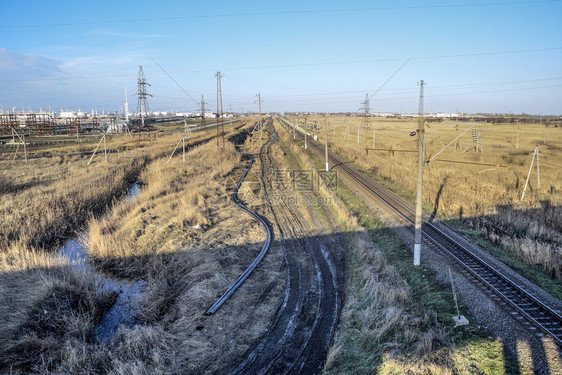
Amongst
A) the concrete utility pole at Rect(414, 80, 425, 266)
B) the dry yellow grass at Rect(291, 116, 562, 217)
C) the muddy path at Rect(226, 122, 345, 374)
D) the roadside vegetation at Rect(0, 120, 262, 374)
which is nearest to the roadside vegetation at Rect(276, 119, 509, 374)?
the muddy path at Rect(226, 122, 345, 374)

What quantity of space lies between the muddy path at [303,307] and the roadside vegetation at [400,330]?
16.8 inches

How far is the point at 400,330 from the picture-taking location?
7.89 m

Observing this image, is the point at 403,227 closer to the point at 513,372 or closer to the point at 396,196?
the point at 396,196

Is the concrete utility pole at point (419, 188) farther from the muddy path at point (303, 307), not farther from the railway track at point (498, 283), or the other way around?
the muddy path at point (303, 307)

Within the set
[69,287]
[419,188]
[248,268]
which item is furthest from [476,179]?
[69,287]

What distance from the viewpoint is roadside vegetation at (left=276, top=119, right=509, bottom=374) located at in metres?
6.66

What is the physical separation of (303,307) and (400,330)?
9.26 ft

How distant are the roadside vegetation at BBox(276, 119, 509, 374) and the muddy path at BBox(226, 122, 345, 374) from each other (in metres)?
0.43

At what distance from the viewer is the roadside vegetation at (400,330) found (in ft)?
21.8

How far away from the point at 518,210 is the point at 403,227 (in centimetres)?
674

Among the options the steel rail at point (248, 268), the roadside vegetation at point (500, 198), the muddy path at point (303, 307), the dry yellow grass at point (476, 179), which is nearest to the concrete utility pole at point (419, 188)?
the muddy path at point (303, 307)

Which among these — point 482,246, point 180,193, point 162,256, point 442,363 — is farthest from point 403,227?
point 180,193

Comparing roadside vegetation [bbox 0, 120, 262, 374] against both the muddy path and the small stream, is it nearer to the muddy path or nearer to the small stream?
the small stream

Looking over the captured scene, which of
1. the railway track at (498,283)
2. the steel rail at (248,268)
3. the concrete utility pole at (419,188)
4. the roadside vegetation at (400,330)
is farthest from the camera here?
the concrete utility pole at (419,188)
